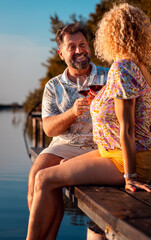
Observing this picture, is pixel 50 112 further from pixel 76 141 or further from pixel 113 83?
pixel 113 83

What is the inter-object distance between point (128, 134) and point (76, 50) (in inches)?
64.3

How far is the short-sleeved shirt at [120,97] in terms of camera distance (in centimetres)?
245

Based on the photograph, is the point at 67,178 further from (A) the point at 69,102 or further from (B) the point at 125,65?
(A) the point at 69,102

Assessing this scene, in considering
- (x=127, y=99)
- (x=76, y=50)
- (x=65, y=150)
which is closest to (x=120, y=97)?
(x=127, y=99)

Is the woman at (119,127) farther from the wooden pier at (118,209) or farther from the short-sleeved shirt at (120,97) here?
the wooden pier at (118,209)

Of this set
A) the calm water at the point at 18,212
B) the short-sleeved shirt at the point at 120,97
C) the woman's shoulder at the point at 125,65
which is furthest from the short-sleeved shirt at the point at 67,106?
the calm water at the point at 18,212

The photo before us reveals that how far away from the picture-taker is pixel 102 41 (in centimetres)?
276

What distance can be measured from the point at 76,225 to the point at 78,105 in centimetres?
253

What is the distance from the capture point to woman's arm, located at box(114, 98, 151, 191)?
2.43 m

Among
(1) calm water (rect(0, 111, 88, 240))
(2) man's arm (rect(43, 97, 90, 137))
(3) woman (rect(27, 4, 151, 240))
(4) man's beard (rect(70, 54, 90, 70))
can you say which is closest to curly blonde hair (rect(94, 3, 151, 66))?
(3) woman (rect(27, 4, 151, 240))

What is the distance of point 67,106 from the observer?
12.5 ft

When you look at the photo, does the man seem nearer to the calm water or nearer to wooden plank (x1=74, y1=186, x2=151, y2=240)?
wooden plank (x1=74, y1=186, x2=151, y2=240)

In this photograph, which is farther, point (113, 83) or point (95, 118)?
point (95, 118)

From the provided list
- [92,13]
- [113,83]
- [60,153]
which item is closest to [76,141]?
[60,153]
